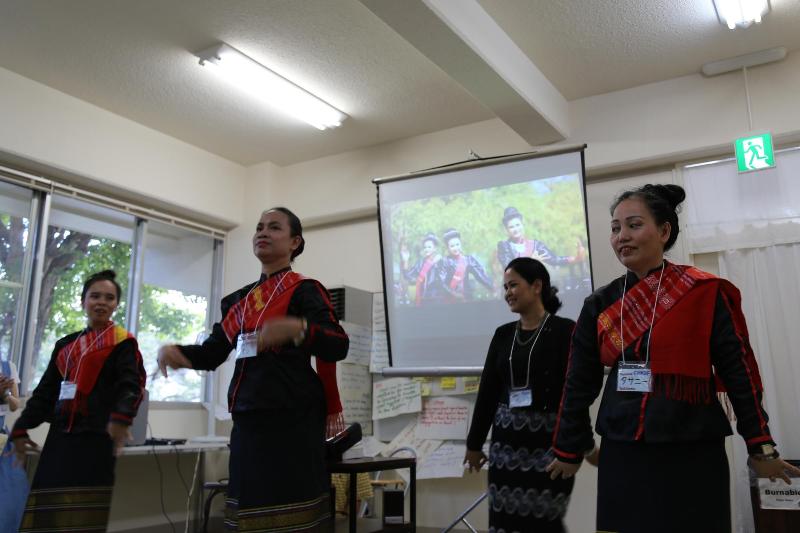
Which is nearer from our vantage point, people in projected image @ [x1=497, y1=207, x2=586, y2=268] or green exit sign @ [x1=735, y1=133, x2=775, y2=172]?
green exit sign @ [x1=735, y1=133, x2=775, y2=172]

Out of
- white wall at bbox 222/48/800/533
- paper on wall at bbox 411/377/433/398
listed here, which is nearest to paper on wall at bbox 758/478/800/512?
white wall at bbox 222/48/800/533

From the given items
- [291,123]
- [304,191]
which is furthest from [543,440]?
[304,191]

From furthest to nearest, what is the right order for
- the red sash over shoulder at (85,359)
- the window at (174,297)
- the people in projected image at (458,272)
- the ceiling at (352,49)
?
1. the window at (174,297)
2. the people in projected image at (458,272)
3. the ceiling at (352,49)
4. the red sash over shoulder at (85,359)

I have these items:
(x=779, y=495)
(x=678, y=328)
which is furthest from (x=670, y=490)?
(x=779, y=495)

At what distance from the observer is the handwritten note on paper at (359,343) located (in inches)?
198

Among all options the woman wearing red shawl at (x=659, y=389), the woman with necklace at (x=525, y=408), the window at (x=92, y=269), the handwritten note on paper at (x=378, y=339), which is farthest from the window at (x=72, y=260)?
the woman wearing red shawl at (x=659, y=389)

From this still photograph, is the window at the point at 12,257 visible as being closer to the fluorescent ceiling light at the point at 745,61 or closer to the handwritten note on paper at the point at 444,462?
the handwritten note on paper at the point at 444,462

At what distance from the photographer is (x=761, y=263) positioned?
4.07 m

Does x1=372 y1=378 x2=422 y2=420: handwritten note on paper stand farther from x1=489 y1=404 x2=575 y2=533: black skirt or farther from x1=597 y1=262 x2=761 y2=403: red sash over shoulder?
x1=597 y1=262 x2=761 y2=403: red sash over shoulder

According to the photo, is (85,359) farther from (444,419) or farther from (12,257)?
(444,419)

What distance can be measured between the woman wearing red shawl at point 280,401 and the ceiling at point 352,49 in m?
1.78

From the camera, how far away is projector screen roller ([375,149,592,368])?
429 centimetres

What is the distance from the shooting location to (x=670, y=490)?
149 cm

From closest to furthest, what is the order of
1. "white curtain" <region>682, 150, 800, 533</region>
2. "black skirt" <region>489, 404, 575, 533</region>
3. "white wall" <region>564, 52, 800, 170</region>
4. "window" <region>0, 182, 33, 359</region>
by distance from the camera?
1. "black skirt" <region>489, 404, 575, 533</region>
2. "white curtain" <region>682, 150, 800, 533</region>
3. "white wall" <region>564, 52, 800, 170</region>
4. "window" <region>0, 182, 33, 359</region>
